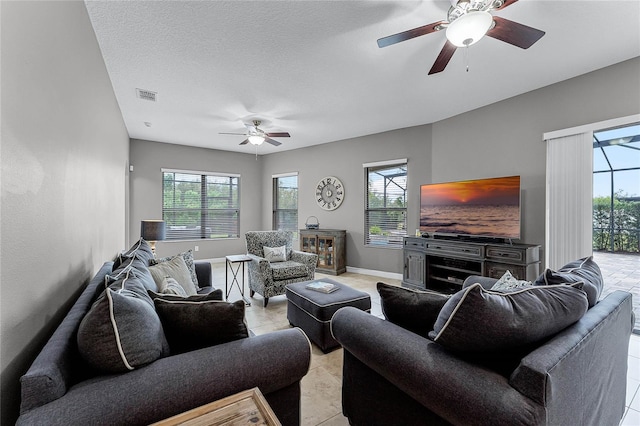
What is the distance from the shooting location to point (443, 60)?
222 cm

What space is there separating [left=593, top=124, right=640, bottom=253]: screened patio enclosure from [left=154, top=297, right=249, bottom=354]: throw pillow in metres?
4.08

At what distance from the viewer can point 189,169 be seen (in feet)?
20.0

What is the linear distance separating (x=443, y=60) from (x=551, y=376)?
7.50ft

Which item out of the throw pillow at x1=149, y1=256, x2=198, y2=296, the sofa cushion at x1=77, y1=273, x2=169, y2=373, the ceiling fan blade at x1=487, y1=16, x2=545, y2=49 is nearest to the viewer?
the sofa cushion at x1=77, y1=273, x2=169, y2=373

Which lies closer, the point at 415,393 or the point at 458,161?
the point at 415,393

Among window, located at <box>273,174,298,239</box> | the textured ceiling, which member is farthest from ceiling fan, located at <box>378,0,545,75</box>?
window, located at <box>273,174,298,239</box>

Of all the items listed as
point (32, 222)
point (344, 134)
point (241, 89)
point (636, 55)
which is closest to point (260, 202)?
point (344, 134)

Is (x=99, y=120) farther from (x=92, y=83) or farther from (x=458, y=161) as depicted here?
(x=458, y=161)

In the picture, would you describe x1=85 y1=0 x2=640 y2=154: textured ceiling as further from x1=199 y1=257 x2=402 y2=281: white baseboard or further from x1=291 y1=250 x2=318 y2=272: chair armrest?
x1=199 y1=257 x2=402 y2=281: white baseboard

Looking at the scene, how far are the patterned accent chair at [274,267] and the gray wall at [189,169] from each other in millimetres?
2941

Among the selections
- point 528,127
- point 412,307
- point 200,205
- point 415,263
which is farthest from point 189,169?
point 528,127

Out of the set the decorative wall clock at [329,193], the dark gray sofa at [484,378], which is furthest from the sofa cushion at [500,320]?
the decorative wall clock at [329,193]

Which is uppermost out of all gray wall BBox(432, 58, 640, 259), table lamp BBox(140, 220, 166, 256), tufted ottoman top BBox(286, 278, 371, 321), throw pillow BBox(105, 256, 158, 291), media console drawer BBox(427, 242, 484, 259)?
gray wall BBox(432, 58, 640, 259)

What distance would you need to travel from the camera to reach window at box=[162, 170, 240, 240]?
6.02 meters
